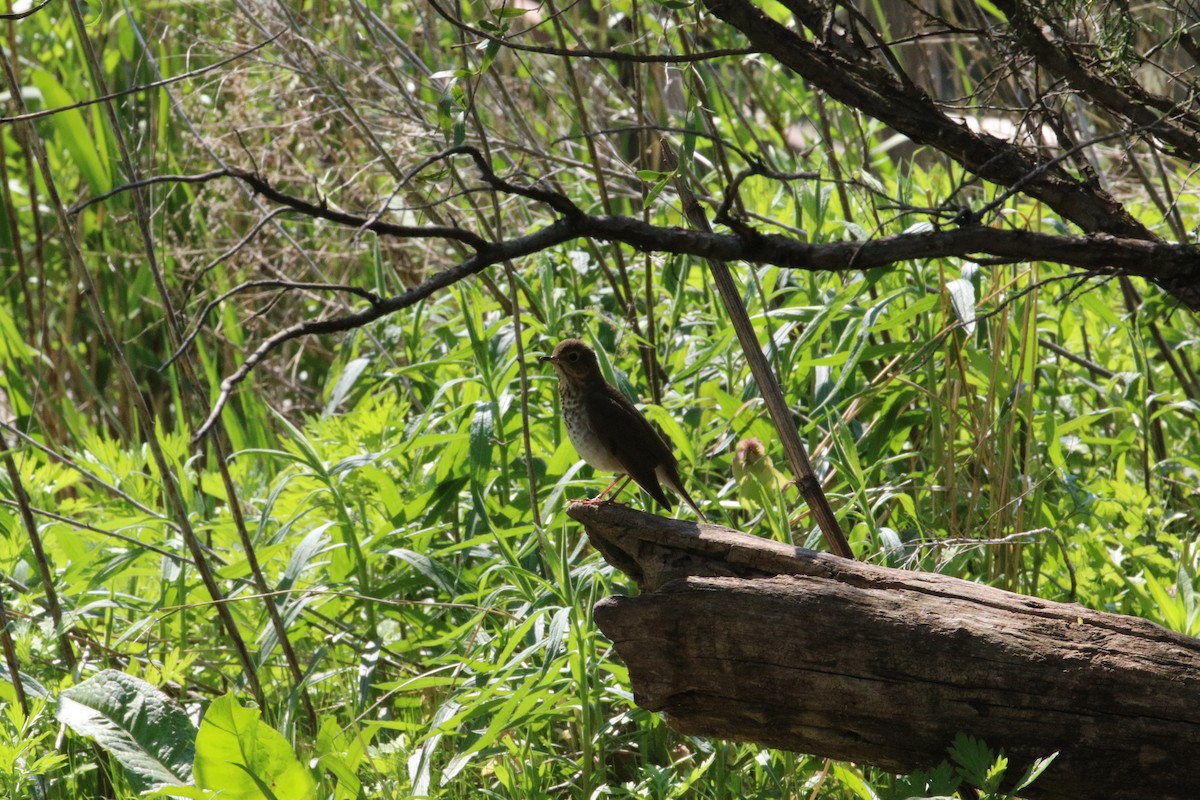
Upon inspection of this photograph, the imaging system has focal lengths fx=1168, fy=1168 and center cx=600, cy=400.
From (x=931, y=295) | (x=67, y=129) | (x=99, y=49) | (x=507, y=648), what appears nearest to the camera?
(x=507, y=648)

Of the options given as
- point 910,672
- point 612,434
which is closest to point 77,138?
point 612,434

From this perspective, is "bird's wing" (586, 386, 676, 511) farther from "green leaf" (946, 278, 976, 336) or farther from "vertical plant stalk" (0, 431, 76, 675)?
"vertical plant stalk" (0, 431, 76, 675)

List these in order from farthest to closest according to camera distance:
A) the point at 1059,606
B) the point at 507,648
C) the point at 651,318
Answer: the point at 651,318
the point at 507,648
the point at 1059,606

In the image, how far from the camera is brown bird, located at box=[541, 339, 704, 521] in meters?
3.17

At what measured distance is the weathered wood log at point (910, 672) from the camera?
2.20 metres

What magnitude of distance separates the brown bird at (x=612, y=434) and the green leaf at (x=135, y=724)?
130cm

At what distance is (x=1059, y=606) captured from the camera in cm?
235

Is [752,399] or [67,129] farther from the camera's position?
[67,129]

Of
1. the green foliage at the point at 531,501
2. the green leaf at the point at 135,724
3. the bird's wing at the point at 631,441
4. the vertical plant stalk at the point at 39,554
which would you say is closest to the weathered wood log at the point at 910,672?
the green foliage at the point at 531,501

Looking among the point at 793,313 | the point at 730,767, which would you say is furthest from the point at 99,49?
the point at 730,767

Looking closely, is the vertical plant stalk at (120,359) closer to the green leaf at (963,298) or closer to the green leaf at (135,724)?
the green leaf at (135,724)

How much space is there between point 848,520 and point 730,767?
100 centimetres

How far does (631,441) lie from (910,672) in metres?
1.11

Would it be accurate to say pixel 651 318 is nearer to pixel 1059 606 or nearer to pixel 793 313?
pixel 793 313
